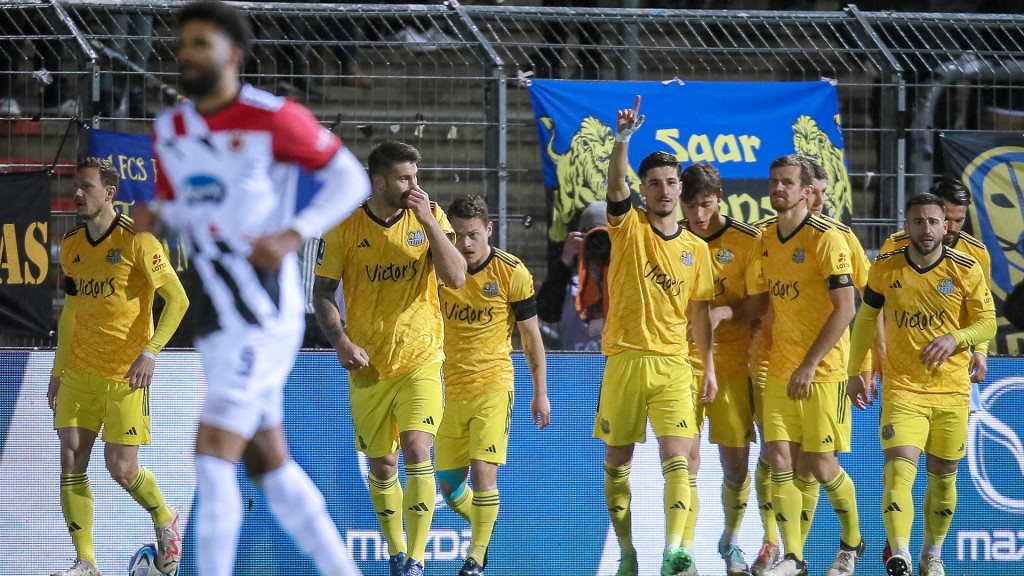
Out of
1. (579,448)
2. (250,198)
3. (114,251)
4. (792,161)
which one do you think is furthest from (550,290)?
(250,198)

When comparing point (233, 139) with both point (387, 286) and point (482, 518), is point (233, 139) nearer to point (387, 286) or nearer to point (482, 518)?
point (387, 286)

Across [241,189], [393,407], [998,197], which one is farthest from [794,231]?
[241,189]

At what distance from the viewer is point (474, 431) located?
7.79 metres

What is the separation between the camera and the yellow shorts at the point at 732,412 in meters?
8.62

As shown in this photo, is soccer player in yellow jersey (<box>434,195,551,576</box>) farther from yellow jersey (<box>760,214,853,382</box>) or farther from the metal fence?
yellow jersey (<box>760,214,853,382</box>)

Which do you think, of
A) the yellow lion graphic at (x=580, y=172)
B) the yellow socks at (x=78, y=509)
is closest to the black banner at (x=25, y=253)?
the yellow socks at (x=78, y=509)

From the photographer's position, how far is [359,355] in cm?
727

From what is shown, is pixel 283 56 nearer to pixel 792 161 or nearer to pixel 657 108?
pixel 657 108

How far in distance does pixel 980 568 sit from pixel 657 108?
12.9 ft

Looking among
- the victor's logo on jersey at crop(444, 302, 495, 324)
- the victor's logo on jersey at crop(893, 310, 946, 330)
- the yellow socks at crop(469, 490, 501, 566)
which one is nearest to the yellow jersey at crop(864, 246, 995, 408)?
the victor's logo on jersey at crop(893, 310, 946, 330)

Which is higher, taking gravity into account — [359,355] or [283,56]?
[283,56]

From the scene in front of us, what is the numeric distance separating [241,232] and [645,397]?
3457mm

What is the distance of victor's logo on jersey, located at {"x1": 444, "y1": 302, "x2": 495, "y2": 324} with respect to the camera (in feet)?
26.2

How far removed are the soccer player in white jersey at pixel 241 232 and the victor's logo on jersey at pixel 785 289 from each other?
422 centimetres
